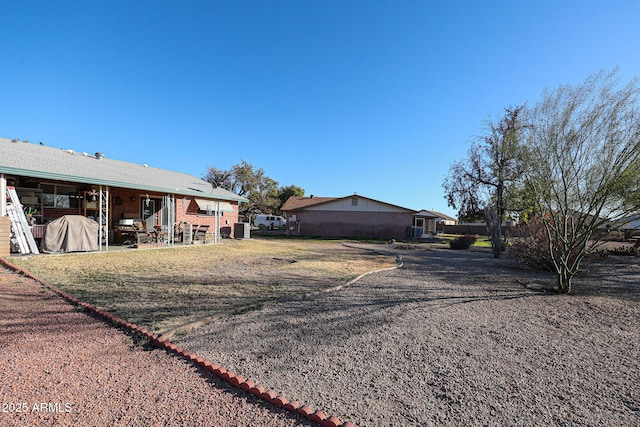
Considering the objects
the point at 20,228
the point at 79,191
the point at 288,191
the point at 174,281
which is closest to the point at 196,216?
the point at 79,191

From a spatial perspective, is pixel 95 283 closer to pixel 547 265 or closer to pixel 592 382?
pixel 592 382

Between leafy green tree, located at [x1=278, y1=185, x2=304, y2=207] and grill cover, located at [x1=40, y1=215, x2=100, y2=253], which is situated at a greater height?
leafy green tree, located at [x1=278, y1=185, x2=304, y2=207]

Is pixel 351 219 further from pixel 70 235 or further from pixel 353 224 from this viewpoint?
pixel 70 235

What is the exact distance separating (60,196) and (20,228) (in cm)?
337

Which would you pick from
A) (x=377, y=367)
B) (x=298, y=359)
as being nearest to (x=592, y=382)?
(x=377, y=367)

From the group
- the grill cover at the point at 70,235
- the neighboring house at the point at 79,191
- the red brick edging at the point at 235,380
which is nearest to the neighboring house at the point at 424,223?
the neighboring house at the point at 79,191

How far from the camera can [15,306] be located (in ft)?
15.8

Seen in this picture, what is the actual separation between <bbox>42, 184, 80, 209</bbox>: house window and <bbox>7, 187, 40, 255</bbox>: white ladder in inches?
97.3

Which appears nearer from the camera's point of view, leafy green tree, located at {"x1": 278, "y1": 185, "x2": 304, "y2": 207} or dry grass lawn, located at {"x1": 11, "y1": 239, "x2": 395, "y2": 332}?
dry grass lawn, located at {"x1": 11, "y1": 239, "x2": 395, "y2": 332}

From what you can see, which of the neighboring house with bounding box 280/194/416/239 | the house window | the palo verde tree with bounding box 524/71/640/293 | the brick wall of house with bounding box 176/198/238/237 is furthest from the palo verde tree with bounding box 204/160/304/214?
the palo verde tree with bounding box 524/71/640/293

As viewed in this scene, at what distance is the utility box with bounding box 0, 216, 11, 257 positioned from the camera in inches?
366

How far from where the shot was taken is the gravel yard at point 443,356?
2.56 metres

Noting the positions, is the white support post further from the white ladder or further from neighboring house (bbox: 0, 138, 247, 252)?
the white ladder

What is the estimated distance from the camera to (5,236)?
9.36 meters
